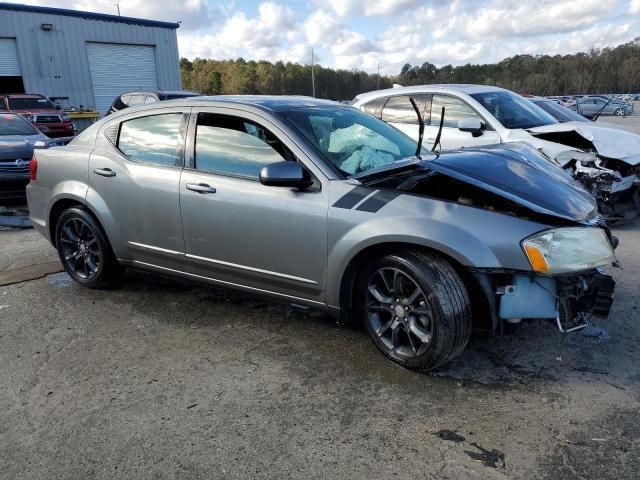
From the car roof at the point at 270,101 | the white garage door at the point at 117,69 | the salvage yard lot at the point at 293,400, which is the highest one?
the white garage door at the point at 117,69

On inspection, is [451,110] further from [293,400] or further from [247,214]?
[293,400]

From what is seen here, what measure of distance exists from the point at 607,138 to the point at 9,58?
23.7 m

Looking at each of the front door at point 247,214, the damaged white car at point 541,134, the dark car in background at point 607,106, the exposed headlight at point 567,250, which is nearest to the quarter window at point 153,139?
the front door at point 247,214

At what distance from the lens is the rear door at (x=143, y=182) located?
12.6 ft

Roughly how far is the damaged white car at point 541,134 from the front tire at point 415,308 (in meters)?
2.97

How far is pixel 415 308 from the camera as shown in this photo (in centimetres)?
304

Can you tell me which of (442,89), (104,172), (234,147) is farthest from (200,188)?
(442,89)

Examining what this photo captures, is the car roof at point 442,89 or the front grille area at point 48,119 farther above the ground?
the car roof at point 442,89

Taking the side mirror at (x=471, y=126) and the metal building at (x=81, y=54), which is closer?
the side mirror at (x=471, y=126)

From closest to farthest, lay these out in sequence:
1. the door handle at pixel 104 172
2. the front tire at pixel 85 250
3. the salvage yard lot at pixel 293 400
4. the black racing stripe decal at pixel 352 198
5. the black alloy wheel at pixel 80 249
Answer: the salvage yard lot at pixel 293 400, the black racing stripe decal at pixel 352 198, the door handle at pixel 104 172, the front tire at pixel 85 250, the black alloy wheel at pixel 80 249

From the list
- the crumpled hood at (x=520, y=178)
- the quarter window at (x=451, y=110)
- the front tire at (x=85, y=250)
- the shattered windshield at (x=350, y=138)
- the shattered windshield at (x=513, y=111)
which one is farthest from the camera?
the quarter window at (x=451, y=110)

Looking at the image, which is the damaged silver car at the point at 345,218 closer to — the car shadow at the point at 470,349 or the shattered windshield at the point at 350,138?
the shattered windshield at the point at 350,138

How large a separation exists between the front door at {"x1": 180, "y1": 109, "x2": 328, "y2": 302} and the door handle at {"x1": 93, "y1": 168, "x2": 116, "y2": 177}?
2.58 feet

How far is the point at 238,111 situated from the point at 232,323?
5.08 feet
